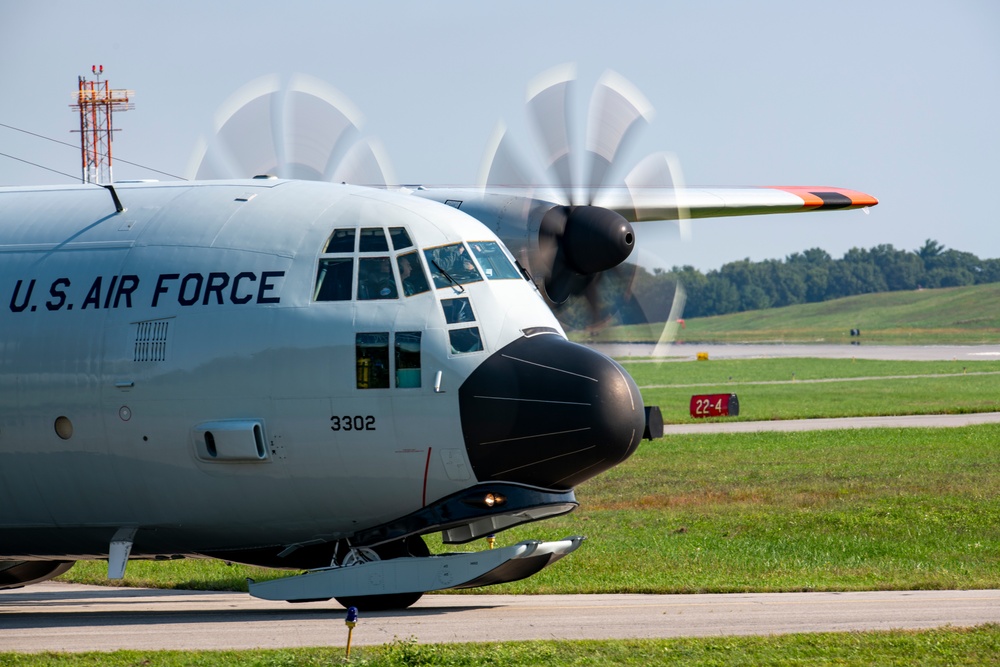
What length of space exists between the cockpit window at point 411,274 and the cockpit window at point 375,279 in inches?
4.4

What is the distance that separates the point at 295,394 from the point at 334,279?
1.35 meters

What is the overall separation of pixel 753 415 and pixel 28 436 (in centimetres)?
3593

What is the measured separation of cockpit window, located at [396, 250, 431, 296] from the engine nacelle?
7123mm

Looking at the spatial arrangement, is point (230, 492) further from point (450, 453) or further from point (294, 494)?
point (450, 453)

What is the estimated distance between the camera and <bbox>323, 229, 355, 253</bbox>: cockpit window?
1444 centimetres

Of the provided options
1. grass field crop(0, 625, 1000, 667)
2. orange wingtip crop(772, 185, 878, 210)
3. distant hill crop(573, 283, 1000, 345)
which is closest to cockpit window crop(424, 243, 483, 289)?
grass field crop(0, 625, 1000, 667)

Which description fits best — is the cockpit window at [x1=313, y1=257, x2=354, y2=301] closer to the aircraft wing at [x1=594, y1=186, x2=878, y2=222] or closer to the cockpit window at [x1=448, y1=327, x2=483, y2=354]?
the cockpit window at [x1=448, y1=327, x2=483, y2=354]

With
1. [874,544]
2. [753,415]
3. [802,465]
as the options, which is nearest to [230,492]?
[874,544]

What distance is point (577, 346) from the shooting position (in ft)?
46.9

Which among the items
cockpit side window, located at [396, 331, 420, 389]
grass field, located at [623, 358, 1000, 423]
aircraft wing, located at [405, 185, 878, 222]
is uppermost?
aircraft wing, located at [405, 185, 878, 222]

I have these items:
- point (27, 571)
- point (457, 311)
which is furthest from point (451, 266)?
point (27, 571)

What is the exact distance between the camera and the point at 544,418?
44.8ft

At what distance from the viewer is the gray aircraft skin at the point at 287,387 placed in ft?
45.4

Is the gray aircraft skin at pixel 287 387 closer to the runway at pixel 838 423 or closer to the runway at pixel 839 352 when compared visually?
the runway at pixel 838 423
